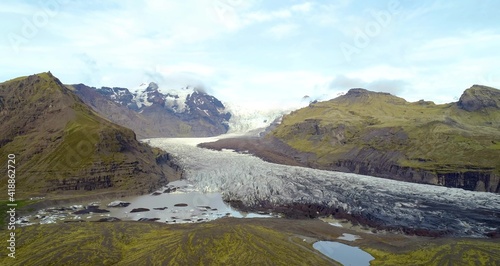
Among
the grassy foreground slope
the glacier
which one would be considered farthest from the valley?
the glacier

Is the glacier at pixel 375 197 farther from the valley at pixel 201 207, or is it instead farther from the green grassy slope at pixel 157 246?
the green grassy slope at pixel 157 246

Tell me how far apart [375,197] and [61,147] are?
132 m

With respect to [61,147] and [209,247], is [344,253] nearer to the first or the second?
[209,247]

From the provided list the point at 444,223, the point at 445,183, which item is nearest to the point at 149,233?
the point at 444,223

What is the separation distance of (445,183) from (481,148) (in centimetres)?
2565

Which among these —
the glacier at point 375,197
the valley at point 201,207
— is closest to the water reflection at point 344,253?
the valley at point 201,207

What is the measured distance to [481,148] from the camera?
6855 inches

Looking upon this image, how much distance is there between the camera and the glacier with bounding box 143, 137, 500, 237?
11162cm

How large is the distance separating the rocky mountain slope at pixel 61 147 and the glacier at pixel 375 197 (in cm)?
3451

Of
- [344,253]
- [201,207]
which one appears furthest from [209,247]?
[201,207]

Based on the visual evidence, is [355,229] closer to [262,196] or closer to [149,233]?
[262,196]

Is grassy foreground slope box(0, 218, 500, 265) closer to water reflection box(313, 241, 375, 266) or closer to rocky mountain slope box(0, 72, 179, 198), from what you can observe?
water reflection box(313, 241, 375, 266)

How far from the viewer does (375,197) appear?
463ft

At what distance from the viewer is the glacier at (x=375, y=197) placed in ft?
366
